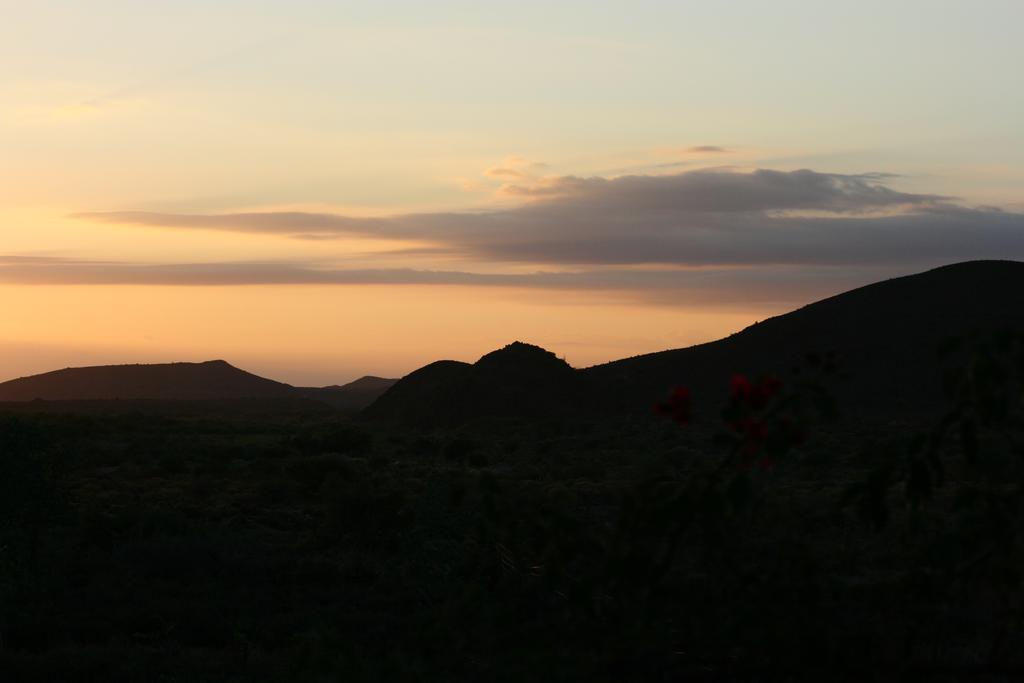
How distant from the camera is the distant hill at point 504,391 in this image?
→ 81625 millimetres

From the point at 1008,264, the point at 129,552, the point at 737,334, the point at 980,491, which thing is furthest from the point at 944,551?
the point at 1008,264

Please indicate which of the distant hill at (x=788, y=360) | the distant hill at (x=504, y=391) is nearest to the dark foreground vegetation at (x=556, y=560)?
the distant hill at (x=788, y=360)

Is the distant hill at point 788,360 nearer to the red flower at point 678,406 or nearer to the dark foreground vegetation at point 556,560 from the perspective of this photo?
the dark foreground vegetation at point 556,560

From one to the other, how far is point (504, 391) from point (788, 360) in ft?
68.6

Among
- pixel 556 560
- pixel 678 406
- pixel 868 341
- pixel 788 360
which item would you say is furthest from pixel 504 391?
pixel 678 406

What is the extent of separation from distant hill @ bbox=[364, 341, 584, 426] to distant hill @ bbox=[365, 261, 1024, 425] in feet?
0.32

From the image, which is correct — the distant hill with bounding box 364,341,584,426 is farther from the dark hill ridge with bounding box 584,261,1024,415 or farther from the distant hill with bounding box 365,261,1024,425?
the dark hill ridge with bounding box 584,261,1024,415

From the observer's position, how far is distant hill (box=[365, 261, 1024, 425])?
78750 mm

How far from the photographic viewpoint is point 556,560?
15.6ft

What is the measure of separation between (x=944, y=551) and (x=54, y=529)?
26.5 meters

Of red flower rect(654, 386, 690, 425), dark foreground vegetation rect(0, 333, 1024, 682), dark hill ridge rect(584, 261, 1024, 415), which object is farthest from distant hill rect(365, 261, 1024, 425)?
red flower rect(654, 386, 690, 425)

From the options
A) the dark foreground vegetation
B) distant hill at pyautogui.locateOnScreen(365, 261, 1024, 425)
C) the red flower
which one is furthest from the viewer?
distant hill at pyautogui.locateOnScreen(365, 261, 1024, 425)

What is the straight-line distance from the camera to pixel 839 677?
423cm

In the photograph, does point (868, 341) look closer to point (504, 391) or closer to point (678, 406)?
point (504, 391)
